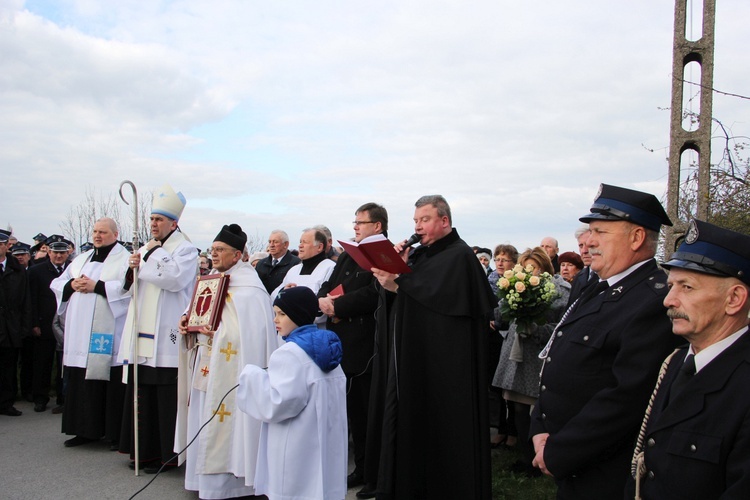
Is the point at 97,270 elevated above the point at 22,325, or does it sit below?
above

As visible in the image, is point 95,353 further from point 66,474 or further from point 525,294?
point 525,294

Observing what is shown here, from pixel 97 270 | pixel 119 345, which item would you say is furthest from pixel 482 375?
pixel 97 270

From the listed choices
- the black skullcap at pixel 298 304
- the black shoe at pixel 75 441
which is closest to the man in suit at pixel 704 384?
the black skullcap at pixel 298 304

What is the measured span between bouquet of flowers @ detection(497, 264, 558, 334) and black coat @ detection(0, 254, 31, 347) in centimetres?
708

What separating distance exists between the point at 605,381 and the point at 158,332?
470 centimetres

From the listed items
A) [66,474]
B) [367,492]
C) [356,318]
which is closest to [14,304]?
[66,474]

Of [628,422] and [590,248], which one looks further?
[590,248]

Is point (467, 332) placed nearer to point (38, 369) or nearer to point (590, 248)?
point (590, 248)

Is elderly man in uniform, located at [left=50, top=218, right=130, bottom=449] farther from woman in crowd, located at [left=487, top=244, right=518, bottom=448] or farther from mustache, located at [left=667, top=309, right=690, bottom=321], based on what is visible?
mustache, located at [left=667, top=309, right=690, bottom=321]

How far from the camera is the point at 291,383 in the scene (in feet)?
12.7

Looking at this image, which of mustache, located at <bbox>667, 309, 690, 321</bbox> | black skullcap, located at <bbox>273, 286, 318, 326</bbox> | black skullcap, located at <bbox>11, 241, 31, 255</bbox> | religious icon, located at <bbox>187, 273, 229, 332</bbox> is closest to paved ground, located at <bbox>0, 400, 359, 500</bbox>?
religious icon, located at <bbox>187, 273, 229, 332</bbox>

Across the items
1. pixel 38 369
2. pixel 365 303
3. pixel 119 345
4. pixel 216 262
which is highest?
pixel 216 262

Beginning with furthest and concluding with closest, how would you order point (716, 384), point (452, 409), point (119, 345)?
1. point (119, 345)
2. point (452, 409)
3. point (716, 384)

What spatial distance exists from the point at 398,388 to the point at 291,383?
1139 mm
